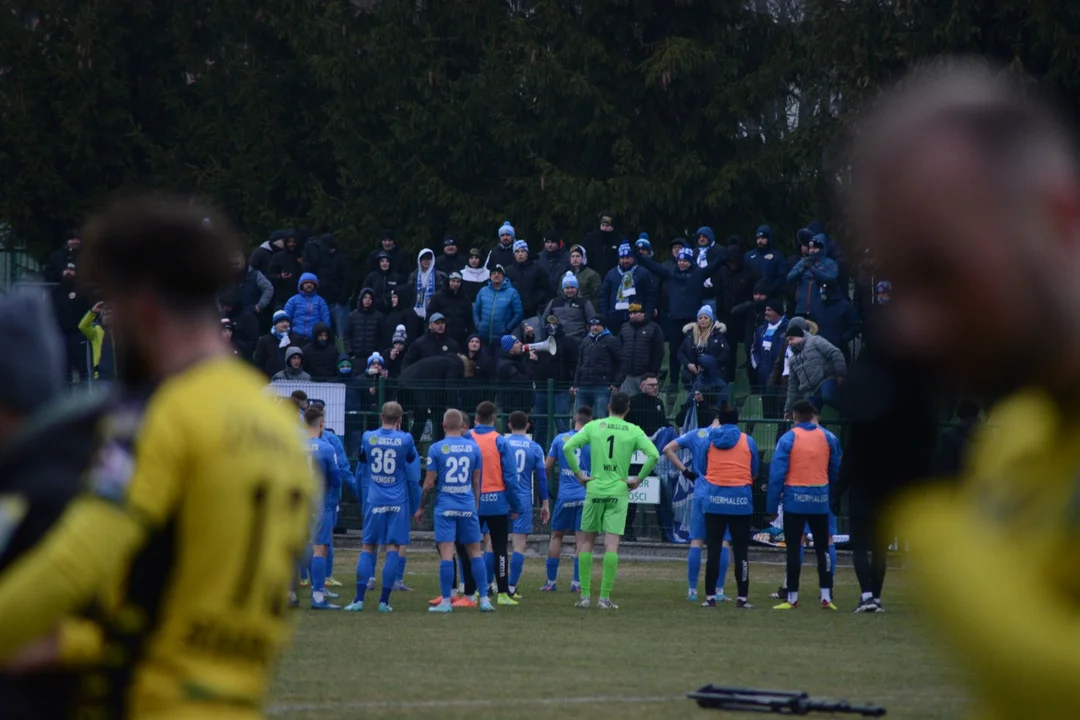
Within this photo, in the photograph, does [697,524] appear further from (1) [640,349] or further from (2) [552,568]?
(1) [640,349]

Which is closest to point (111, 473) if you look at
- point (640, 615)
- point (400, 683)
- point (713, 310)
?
point (400, 683)

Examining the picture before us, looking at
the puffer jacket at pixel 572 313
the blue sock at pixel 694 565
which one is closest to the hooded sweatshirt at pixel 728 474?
the blue sock at pixel 694 565

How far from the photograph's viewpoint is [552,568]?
21.2 metres

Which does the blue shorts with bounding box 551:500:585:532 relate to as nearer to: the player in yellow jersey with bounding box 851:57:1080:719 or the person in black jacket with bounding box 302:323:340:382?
the person in black jacket with bounding box 302:323:340:382

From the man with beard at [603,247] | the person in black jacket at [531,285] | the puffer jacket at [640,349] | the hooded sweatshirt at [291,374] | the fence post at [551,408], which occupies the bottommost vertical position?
the fence post at [551,408]

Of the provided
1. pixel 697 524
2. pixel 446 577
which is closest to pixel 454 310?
pixel 697 524

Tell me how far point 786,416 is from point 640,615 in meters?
5.49

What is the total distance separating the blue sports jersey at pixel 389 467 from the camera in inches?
730

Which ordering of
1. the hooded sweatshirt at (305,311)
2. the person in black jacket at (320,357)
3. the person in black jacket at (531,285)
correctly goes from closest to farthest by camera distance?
the person in black jacket at (320,357) < the person in black jacket at (531,285) < the hooded sweatshirt at (305,311)

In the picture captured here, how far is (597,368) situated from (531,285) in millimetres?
2477

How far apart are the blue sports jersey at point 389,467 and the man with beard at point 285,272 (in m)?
10.0

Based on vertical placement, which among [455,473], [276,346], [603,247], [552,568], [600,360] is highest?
[603,247]

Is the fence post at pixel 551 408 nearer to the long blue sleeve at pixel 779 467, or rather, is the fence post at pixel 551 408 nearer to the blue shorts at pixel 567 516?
the blue shorts at pixel 567 516

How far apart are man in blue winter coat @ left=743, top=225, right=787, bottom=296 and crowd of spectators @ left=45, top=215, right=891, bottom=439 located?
0.8 inches
